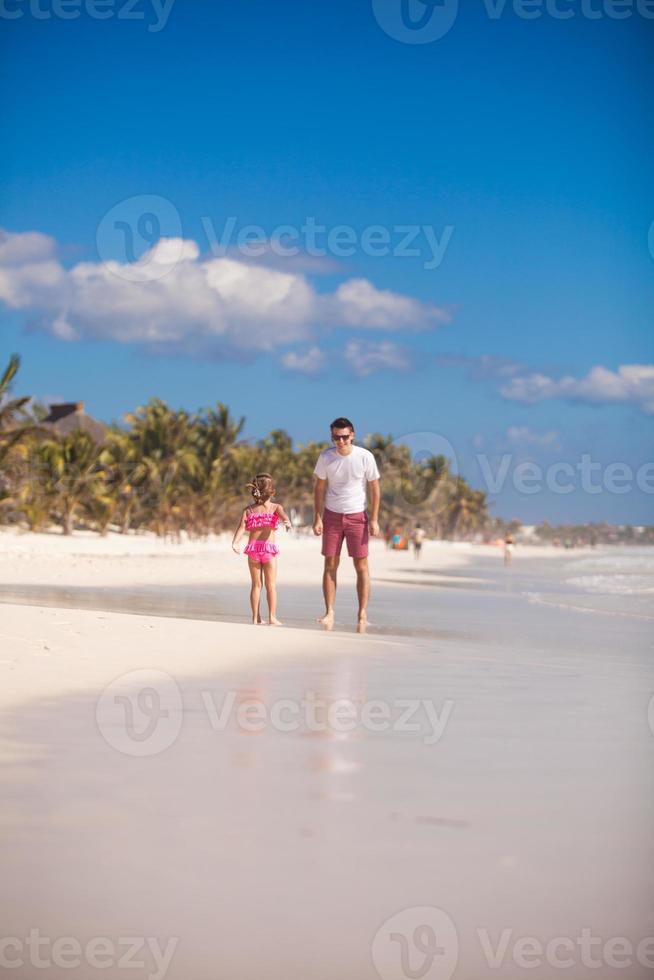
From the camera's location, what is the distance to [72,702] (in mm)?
4480

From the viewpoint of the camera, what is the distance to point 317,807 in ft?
9.82

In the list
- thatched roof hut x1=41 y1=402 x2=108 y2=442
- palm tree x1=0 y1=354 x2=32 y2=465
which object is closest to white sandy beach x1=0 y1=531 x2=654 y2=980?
palm tree x1=0 y1=354 x2=32 y2=465

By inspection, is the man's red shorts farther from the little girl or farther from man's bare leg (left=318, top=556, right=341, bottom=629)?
the little girl

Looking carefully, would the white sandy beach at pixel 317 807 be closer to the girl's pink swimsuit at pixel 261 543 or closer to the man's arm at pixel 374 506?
the man's arm at pixel 374 506

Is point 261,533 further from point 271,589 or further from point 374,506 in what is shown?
point 374,506

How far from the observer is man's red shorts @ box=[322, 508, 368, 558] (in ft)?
28.3

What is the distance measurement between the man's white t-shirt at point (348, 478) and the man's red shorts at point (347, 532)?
0.05 m

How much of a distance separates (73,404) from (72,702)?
176 ft

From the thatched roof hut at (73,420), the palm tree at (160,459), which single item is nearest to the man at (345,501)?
the palm tree at (160,459)

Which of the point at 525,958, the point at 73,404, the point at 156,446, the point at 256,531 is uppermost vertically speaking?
the point at 73,404

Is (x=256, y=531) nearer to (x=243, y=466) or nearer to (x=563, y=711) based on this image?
(x=563, y=711)

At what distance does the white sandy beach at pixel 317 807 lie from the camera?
7.30 feet

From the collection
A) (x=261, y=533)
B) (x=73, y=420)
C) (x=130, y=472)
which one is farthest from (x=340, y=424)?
(x=73, y=420)

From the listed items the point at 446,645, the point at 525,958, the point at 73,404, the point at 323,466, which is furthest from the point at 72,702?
the point at 73,404
